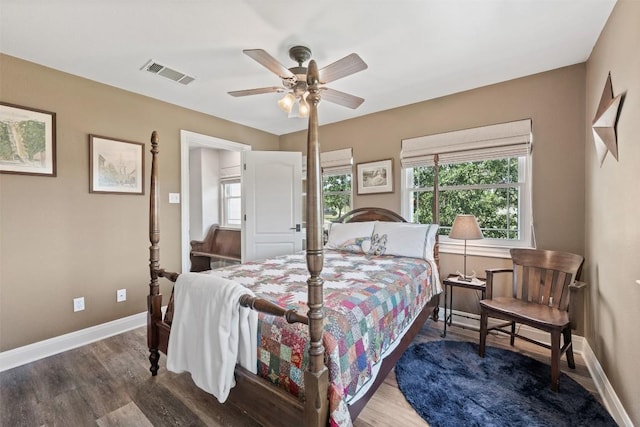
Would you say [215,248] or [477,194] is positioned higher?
[477,194]

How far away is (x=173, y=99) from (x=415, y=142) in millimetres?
2905

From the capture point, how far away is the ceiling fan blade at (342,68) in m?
1.81

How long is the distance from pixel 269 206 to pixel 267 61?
2.31 meters

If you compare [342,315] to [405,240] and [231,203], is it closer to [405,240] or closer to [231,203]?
[405,240]

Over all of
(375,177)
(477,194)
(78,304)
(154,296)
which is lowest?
(78,304)

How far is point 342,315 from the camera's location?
1.48 metres

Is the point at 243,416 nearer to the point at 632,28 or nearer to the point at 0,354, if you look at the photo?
the point at 0,354

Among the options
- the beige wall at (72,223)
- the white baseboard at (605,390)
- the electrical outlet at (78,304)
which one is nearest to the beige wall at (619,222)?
the white baseboard at (605,390)

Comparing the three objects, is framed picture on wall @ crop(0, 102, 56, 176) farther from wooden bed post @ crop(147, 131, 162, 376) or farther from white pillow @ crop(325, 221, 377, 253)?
white pillow @ crop(325, 221, 377, 253)

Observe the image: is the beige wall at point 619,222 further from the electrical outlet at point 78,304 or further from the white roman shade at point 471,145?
the electrical outlet at point 78,304

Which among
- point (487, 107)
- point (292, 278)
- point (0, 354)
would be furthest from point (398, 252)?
point (0, 354)

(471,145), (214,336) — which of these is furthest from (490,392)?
(471,145)

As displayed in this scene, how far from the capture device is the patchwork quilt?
1.33 m

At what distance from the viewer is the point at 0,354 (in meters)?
2.23
